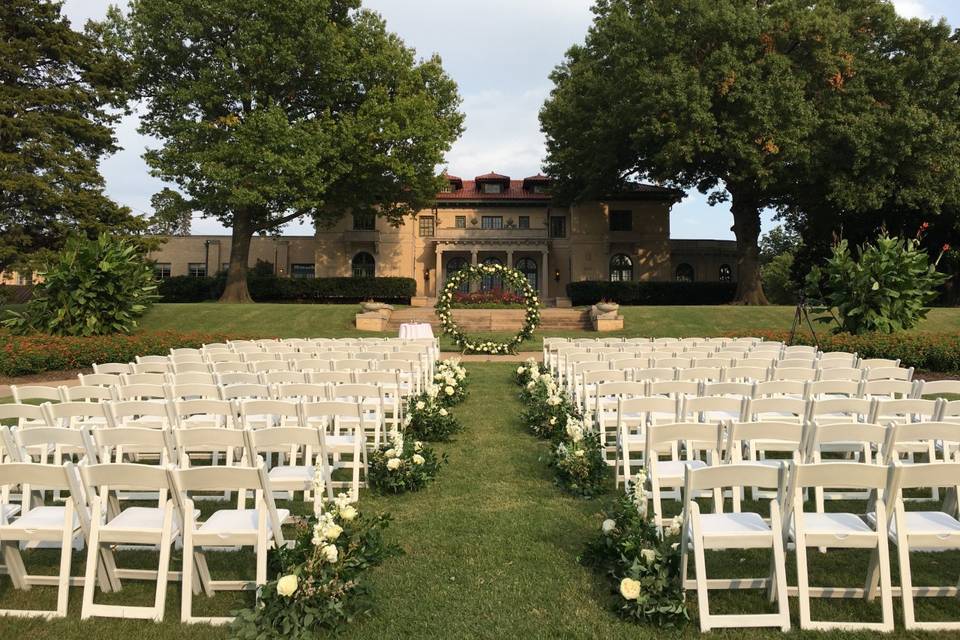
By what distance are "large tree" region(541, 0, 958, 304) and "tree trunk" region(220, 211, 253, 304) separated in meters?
19.5

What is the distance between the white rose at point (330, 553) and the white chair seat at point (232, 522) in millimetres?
494

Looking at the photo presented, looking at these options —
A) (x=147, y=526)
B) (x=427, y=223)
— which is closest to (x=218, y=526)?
(x=147, y=526)

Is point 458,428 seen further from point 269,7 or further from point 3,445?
point 269,7

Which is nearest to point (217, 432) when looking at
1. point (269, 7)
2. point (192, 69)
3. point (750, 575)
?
point (750, 575)

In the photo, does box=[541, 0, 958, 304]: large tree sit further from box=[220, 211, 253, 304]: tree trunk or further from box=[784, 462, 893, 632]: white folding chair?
box=[784, 462, 893, 632]: white folding chair

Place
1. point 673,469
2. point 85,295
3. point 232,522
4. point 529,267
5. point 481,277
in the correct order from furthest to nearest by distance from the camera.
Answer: point 529,267, point 85,295, point 481,277, point 673,469, point 232,522

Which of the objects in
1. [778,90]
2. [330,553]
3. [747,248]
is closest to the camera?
[330,553]

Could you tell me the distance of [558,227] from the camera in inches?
1940

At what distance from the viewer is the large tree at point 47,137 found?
84.8ft

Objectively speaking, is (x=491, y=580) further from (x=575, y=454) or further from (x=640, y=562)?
(x=575, y=454)

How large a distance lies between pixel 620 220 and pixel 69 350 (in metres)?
38.5

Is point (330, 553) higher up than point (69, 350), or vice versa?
point (69, 350)

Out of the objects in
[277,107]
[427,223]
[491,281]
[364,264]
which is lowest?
[491,281]

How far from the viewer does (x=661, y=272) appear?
47.4 m
